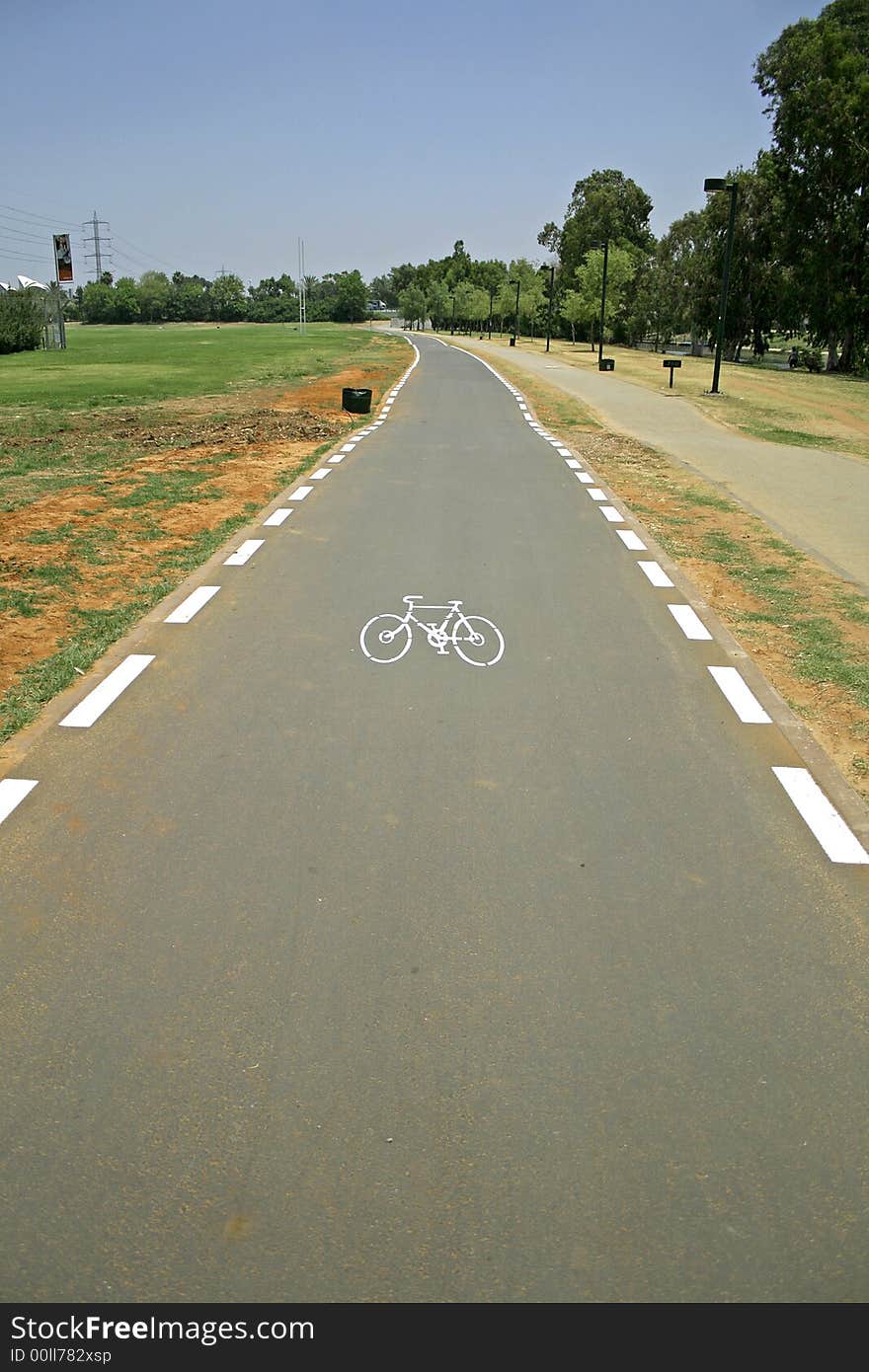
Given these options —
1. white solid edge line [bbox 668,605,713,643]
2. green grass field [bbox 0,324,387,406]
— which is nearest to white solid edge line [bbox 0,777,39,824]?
white solid edge line [bbox 668,605,713,643]

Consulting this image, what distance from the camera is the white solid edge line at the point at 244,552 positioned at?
10.4 metres

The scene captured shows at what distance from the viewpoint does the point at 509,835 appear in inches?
205

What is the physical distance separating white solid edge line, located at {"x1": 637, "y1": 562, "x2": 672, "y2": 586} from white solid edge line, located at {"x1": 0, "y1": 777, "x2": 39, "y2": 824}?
609 cm

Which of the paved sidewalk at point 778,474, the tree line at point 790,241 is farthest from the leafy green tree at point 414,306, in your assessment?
the paved sidewalk at point 778,474

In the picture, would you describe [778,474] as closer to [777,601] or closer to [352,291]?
[777,601]

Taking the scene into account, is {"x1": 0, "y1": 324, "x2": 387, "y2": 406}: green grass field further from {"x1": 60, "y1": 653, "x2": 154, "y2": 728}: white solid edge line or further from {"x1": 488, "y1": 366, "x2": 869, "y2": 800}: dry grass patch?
{"x1": 60, "y1": 653, "x2": 154, "y2": 728}: white solid edge line

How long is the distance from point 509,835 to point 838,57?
70.8 metres

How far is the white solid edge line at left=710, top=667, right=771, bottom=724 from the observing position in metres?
6.74

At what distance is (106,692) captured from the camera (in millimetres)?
6914

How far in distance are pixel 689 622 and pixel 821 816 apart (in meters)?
3.48

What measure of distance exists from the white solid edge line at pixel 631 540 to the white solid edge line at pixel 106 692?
566cm

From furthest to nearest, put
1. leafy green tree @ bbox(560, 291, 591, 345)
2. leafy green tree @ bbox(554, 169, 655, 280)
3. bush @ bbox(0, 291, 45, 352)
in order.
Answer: leafy green tree @ bbox(554, 169, 655, 280) → leafy green tree @ bbox(560, 291, 591, 345) → bush @ bbox(0, 291, 45, 352)

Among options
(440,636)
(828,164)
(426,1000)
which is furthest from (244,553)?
(828,164)

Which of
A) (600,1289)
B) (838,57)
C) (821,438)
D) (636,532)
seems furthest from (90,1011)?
(838,57)
